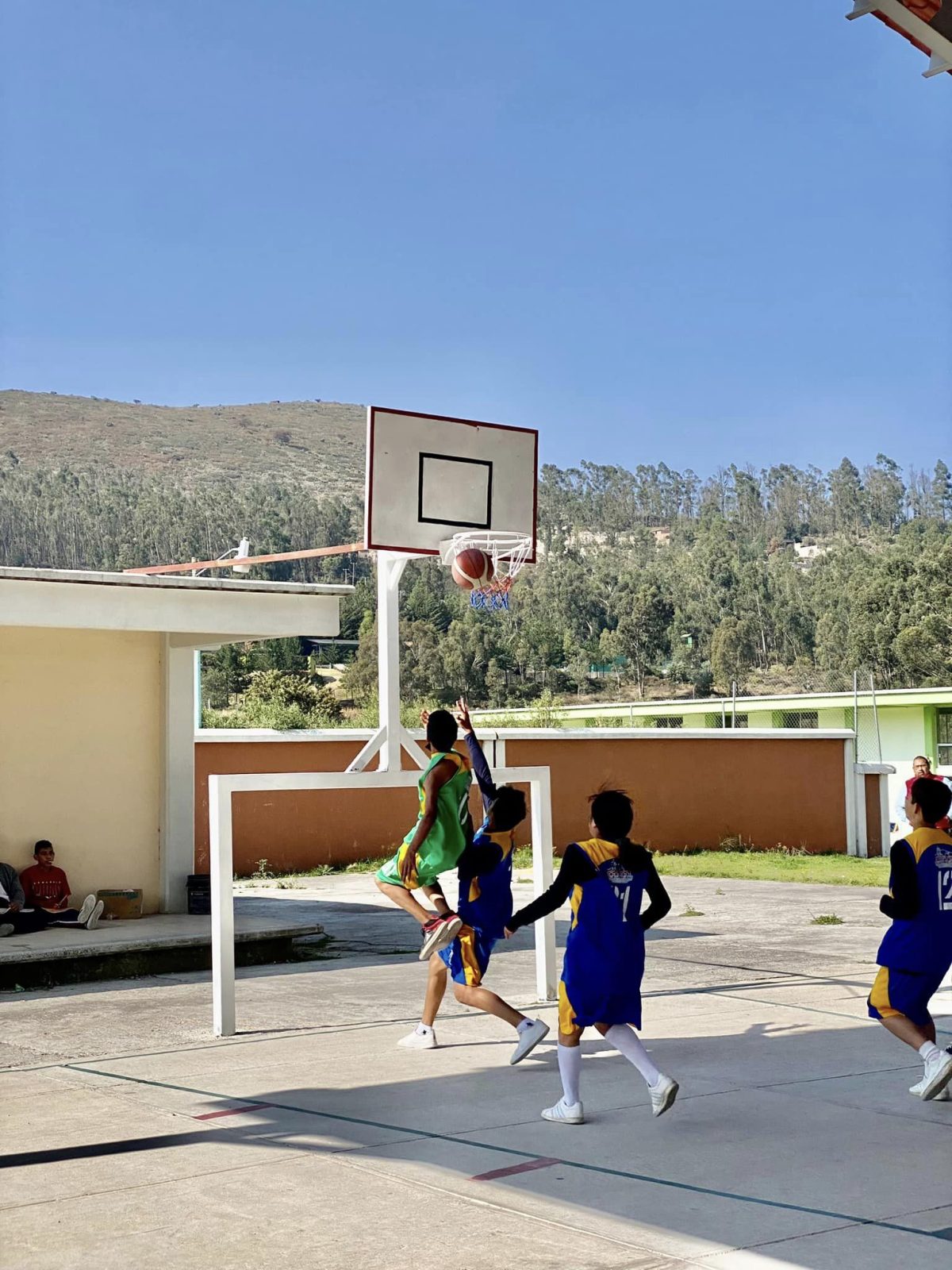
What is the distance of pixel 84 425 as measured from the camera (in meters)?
158

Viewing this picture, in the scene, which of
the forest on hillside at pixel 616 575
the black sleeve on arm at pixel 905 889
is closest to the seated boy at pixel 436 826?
the black sleeve on arm at pixel 905 889

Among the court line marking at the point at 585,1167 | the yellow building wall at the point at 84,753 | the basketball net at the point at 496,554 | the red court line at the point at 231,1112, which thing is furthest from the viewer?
the yellow building wall at the point at 84,753

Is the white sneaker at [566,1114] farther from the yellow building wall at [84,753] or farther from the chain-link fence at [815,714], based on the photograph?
the chain-link fence at [815,714]

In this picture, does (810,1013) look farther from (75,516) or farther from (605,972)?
(75,516)

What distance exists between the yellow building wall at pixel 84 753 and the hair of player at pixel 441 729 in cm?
630

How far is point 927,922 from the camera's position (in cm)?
712

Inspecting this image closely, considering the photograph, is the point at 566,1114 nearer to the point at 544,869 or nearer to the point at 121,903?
the point at 544,869

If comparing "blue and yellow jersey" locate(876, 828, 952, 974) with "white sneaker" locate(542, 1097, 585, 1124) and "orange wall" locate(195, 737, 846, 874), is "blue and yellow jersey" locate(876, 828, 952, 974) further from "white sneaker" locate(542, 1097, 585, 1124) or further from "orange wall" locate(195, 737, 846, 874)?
"orange wall" locate(195, 737, 846, 874)

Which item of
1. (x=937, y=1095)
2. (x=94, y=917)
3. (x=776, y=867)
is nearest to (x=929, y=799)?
(x=937, y=1095)

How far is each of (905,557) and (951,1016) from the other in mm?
76881

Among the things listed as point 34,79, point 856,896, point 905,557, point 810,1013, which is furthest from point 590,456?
point 810,1013

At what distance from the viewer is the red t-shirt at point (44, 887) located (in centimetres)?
1353

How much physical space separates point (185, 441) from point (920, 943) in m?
160

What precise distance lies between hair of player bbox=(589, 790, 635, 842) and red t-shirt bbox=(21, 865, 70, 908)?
8.13m
